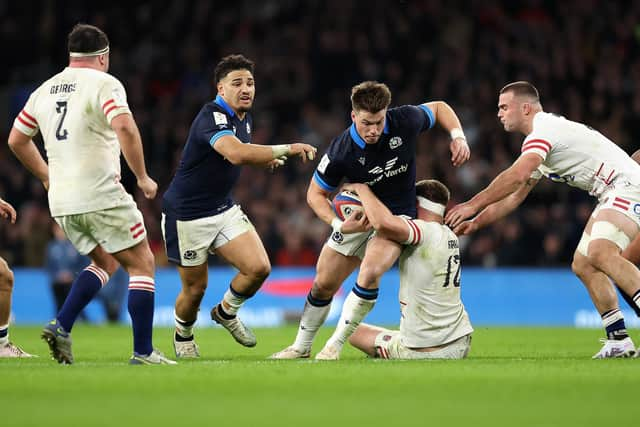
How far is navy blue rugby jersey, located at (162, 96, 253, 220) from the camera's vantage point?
9.05 m

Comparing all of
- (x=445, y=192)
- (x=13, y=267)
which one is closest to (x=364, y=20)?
(x=13, y=267)

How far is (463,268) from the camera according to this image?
1764cm

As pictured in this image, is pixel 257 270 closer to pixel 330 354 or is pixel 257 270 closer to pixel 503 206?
pixel 330 354

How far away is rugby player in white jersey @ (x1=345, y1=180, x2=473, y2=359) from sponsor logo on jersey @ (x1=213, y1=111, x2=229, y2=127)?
1.33 metres

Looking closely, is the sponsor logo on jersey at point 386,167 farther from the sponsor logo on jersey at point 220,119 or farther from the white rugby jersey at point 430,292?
the sponsor logo on jersey at point 220,119

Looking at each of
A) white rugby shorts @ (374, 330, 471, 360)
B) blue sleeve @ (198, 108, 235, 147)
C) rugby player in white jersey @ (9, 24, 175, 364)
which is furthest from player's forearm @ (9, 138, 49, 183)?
white rugby shorts @ (374, 330, 471, 360)

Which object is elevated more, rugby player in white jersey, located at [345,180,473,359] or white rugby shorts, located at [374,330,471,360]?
rugby player in white jersey, located at [345,180,473,359]

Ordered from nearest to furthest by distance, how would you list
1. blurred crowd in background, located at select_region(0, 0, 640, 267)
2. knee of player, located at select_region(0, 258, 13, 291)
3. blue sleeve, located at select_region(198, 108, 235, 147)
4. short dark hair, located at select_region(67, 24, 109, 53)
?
short dark hair, located at select_region(67, 24, 109, 53), blue sleeve, located at select_region(198, 108, 235, 147), knee of player, located at select_region(0, 258, 13, 291), blurred crowd in background, located at select_region(0, 0, 640, 267)

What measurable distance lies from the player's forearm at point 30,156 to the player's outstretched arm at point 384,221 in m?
2.53

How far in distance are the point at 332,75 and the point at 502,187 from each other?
13.3 metres

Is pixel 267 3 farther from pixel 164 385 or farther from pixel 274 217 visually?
pixel 164 385

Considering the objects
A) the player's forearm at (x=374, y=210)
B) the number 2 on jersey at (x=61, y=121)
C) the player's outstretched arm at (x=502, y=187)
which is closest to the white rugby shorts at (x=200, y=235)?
the player's forearm at (x=374, y=210)

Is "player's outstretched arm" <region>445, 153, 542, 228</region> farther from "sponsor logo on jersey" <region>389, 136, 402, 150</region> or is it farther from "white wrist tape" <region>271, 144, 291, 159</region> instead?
"white wrist tape" <region>271, 144, 291, 159</region>

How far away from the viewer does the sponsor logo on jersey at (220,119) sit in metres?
8.76
